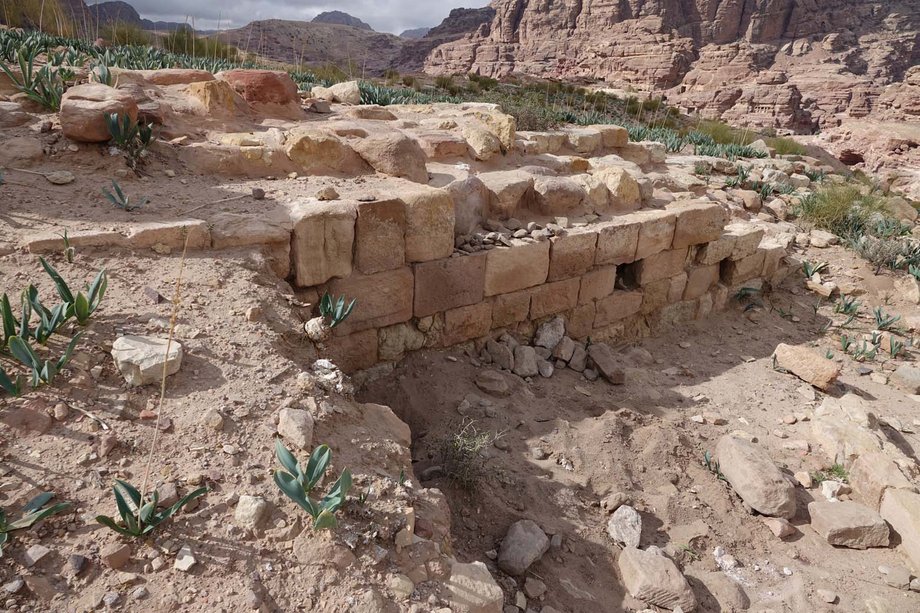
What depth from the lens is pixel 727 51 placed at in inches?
1724

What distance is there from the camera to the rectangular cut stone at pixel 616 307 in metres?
6.00

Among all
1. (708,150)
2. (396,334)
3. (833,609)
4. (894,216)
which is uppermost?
(708,150)

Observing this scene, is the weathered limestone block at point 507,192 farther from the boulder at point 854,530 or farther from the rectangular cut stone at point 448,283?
the boulder at point 854,530

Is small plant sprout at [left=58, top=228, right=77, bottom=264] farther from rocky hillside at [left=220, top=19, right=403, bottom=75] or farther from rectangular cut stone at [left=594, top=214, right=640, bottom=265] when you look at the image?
rocky hillside at [left=220, top=19, right=403, bottom=75]

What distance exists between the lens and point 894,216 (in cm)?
976

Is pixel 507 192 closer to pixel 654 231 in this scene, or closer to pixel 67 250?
pixel 654 231

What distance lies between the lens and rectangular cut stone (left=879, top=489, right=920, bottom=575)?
11.4 feet

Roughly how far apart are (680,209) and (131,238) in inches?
205

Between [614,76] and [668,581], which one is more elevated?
[614,76]

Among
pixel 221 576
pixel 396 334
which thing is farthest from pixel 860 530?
pixel 221 576

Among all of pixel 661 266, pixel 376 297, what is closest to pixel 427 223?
pixel 376 297

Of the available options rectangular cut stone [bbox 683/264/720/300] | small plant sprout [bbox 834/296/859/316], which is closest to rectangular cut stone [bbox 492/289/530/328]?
rectangular cut stone [bbox 683/264/720/300]

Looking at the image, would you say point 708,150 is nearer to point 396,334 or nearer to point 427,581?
point 396,334

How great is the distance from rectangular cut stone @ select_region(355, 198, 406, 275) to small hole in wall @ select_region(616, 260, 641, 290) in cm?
282
